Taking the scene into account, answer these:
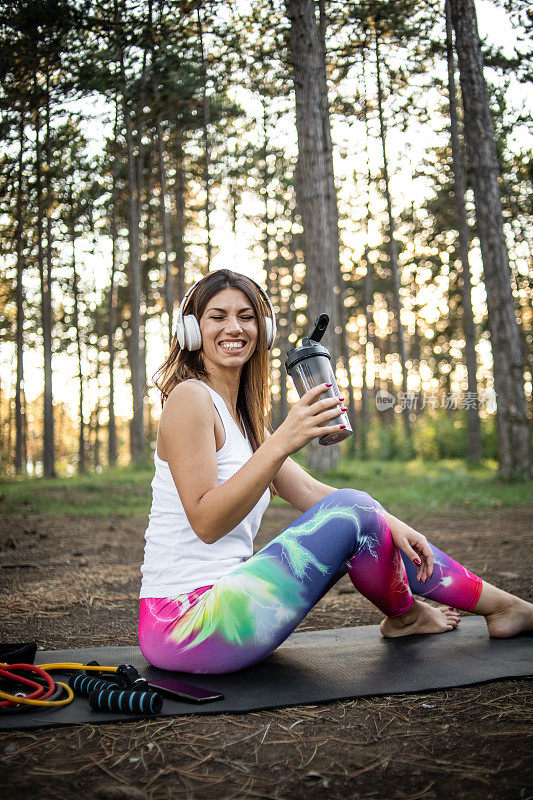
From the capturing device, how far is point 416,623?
9.94 feet

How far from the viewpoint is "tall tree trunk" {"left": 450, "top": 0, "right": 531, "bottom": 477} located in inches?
413

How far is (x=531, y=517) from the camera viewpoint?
766 centimetres

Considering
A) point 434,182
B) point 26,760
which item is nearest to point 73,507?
point 26,760

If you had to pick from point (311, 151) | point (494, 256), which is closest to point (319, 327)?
point (311, 151)

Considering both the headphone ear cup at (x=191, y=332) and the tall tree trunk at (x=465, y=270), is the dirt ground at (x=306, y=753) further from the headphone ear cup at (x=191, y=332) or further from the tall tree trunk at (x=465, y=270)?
the tall tree trunk at (x=465, y=270)

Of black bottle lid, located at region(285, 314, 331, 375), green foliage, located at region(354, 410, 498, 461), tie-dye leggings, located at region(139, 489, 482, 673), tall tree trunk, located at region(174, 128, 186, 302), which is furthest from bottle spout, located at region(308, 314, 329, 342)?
tall tree trunk, located at region(174, 128, 186, 302)

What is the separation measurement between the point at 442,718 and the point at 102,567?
370 cm

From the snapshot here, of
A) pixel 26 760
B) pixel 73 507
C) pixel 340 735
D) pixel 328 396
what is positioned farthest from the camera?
pixel 73 507

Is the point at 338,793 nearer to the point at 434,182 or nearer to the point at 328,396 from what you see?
the point at 328,396

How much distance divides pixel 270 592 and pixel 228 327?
99 centimetres

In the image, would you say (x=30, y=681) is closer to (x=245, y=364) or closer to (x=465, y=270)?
(x=245, y=364)

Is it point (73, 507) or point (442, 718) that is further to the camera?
point (73, 507)

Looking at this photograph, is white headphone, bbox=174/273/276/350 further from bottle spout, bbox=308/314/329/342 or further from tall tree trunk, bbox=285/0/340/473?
tall tree trunk, bbox=285/0/340/473

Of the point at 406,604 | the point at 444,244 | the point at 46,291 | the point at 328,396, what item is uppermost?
the point at 444,244
